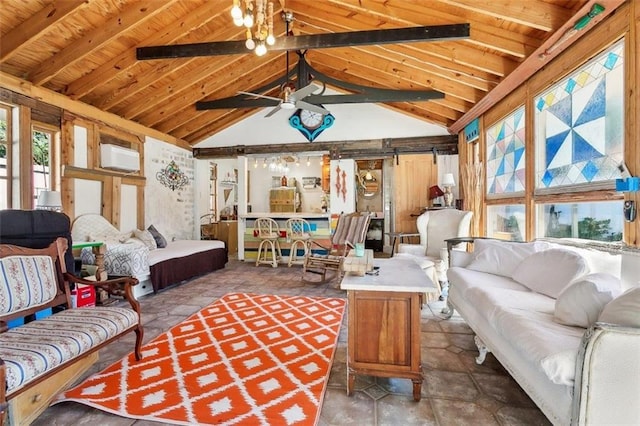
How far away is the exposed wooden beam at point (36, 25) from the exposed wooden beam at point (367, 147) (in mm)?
3895

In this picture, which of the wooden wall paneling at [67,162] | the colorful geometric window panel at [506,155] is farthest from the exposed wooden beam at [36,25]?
the colorful geometric window panel at [506,155]

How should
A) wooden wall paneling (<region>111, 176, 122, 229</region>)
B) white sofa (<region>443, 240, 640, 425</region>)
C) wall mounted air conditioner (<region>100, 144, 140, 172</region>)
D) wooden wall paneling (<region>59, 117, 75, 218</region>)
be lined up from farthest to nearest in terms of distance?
1. wooden wall paneling (<region>111, 176, 122, 229</region>)
2. wall mounted air conditioner (<region>100, 144, 140, 172</region>)
3. wooden wall paneling (<region>59, 117, 75, 218</region>)
4. white sofa (<region>443, 240, 640, 425</region>)

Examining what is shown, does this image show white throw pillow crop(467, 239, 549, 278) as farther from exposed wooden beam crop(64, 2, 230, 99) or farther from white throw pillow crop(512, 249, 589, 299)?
exposed wooden beam crop(64, 2, 230, 99)

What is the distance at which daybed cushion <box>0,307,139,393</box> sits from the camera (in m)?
1.42

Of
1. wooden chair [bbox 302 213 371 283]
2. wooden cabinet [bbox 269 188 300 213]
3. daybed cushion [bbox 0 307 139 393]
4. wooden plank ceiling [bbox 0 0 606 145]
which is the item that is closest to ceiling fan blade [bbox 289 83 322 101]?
wooden plank ceiling [bbox 0 0 606 145]

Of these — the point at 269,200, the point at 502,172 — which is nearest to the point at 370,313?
the point at 502,172

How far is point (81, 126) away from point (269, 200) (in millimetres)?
5836

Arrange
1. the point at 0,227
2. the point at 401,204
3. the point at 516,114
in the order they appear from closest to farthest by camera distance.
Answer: the point at 0,227 → the point at 516,114 → the point at 401,204

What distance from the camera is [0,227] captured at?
2133mm

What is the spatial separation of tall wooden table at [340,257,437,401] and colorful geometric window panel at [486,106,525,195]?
9.05 feet

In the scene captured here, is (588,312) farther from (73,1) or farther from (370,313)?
(73,1)

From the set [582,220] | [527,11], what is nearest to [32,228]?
[527,11]

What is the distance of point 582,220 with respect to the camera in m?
2.68

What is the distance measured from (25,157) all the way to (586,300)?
543 cm
